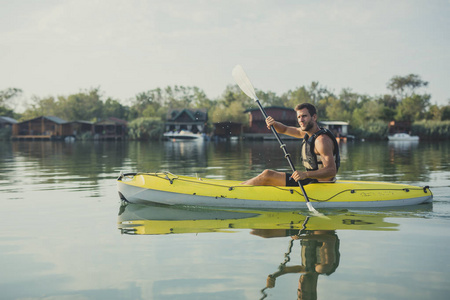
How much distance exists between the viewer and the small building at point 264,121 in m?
54.8

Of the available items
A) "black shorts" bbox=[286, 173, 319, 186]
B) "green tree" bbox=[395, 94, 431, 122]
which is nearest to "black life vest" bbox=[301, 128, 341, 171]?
"black shorts" bbox=[286, 173, 319, 186]

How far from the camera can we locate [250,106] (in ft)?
231

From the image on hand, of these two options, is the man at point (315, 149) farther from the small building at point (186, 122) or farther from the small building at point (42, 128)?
the small building at point (42, 128)

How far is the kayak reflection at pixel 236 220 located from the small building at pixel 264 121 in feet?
156

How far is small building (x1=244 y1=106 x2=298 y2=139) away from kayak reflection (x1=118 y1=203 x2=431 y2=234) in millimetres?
47451

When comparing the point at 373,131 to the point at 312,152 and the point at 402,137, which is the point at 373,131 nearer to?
the point at 402,137

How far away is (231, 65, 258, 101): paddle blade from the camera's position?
30.3ft

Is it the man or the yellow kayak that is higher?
the man

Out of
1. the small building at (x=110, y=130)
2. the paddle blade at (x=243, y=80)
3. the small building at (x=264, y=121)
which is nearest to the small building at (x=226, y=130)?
the small building at (x=264, y=121)

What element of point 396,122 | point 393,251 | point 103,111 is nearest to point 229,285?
point 393,251

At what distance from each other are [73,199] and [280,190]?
4410mm

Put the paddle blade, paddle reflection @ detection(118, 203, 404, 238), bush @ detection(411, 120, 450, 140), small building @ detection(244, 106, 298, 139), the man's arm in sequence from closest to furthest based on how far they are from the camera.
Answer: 1. paddle reflection @ detection(118, 203, 404, 238)
2. the man's arm
3. the paddle blade
4. bush @ detection(411, 120, 450, 140)
5. small building @ detection(244, 106, 298, 139)

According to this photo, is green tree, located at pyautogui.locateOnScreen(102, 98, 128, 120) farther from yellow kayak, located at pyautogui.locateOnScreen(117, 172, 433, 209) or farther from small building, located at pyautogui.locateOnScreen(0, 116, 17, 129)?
yellow kayak, located at pyautogui.locateOnScreen(117, 172, 433, 209)

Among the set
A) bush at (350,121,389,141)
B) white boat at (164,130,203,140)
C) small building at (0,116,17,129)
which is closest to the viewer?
bush at (350,121,389,141)
